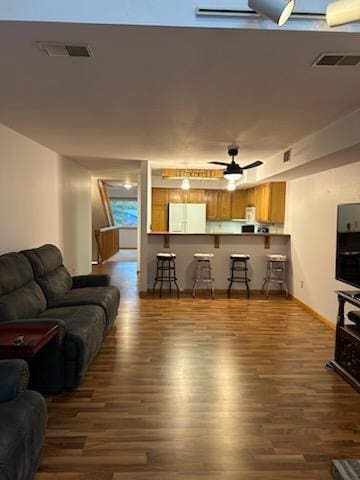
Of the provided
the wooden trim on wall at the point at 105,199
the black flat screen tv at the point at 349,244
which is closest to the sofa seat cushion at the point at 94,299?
the black flat screen tv at the point at 349,244

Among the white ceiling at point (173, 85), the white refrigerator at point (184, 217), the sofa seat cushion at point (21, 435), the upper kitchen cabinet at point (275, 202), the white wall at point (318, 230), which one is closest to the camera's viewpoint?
the sofa seat cushion at point (21, 435)

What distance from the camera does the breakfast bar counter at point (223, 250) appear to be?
6.57m

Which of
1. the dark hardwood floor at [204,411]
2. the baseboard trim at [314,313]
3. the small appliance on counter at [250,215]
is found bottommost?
the dark hardwood floor at [204,411]

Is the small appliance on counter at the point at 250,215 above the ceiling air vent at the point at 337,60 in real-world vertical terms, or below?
below

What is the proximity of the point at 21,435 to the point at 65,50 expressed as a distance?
206 centimetres

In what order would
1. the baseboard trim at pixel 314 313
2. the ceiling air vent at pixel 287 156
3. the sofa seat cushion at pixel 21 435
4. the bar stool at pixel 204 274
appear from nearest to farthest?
the sofa seat cushion at pixel 21 435 < the baseboard trim at pixel 314 313 < the ceiling air vent at pixel 287 156 < the bar stool at pixel 204 274

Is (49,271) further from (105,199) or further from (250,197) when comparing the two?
(105,199)

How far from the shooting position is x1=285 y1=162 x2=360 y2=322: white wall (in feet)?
14.7

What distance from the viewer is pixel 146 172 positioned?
248 inches

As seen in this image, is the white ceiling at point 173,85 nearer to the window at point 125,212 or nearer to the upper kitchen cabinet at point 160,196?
the upper kitchen cabinet at point 160,196

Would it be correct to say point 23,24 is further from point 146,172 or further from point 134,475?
point 146,172

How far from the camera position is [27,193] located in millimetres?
4523

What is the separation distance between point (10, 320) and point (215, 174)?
5552mm

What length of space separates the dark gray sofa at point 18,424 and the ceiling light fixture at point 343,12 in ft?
7.77
